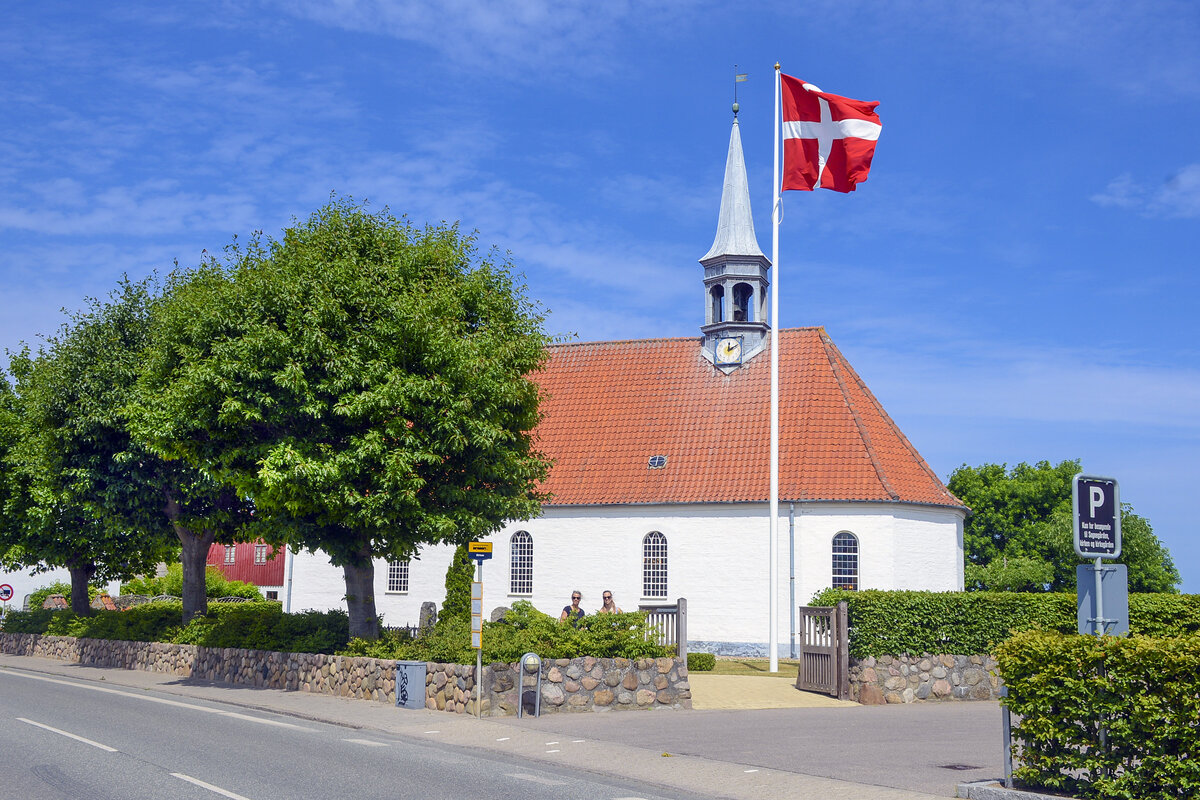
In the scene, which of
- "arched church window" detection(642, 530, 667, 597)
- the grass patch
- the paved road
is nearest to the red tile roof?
"arched church window" detection(642, 530, 667, 597)

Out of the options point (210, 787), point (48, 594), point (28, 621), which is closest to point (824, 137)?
point (210, 787)

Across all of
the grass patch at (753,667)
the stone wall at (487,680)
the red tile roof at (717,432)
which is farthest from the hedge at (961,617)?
the red tile roof at (717,432)

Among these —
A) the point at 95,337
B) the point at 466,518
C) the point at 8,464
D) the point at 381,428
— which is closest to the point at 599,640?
the point at 466,518

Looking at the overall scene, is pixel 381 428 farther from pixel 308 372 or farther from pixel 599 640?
pixel 599 640

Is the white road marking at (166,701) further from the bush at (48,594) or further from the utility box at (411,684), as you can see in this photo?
the bush at (48,594)

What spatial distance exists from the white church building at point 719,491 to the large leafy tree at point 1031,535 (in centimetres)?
3161

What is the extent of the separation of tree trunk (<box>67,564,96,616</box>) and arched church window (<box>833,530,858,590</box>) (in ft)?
85.6

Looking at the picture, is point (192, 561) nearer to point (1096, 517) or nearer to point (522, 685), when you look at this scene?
point (522, 685)

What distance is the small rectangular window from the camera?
42.7 m

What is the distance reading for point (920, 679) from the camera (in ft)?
75.9

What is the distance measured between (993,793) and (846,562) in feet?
81.8

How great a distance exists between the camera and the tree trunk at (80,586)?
3697 cm

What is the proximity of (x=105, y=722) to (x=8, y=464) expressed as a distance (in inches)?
900

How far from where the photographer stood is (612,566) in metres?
38.5
